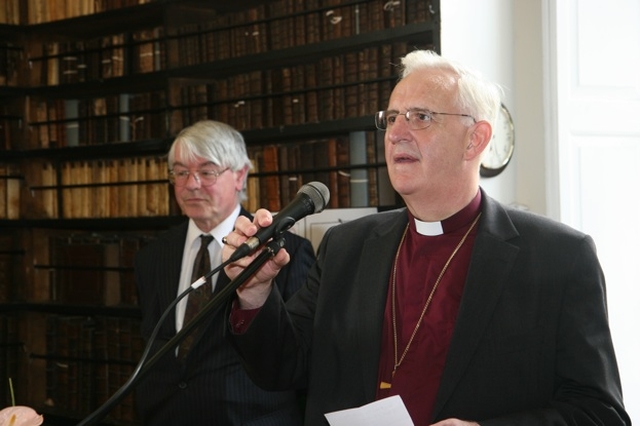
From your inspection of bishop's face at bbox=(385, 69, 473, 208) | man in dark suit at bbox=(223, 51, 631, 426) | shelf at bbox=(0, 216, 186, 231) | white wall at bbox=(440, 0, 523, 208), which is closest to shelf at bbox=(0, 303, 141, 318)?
shelf at bbox=(0, 216, 186, 231)

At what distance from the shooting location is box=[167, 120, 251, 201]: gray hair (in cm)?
350

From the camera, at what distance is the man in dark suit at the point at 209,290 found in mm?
3150

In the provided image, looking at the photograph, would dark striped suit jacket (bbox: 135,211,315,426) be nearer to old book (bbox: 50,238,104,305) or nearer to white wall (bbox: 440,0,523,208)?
white wall (bbox: 440,0,523,208)

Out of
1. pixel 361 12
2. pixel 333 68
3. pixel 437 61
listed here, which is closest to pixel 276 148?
pixel 333 68

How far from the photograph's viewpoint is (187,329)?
62.9 inches

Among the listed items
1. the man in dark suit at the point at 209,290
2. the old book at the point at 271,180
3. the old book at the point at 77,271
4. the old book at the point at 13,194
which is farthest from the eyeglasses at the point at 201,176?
the old book at the point at 13,194

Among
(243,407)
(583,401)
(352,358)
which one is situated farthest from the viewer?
(243,407)

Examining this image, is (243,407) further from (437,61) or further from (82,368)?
(82,368)

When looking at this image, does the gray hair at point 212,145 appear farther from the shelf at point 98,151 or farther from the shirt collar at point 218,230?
the shelf at point 98,151

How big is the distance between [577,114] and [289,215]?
8.18 ft

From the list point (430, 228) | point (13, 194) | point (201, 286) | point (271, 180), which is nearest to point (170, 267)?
point (201, 286)

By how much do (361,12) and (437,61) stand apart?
69.0 inches

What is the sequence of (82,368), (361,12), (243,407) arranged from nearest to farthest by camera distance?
(243,407), (361,12), (82,368)

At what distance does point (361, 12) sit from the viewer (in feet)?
13.1
